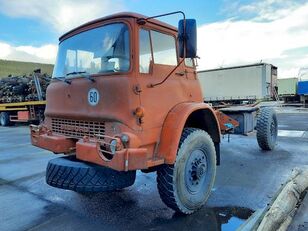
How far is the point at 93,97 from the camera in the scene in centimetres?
387

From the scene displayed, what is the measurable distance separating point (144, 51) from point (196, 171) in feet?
5.74

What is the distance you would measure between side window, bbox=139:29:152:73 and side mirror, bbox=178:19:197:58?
452 millimetres

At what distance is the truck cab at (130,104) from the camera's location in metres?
3.56

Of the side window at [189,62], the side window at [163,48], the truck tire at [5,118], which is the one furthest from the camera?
the truck tire at [5,118]

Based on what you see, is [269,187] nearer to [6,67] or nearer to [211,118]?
[211,118]

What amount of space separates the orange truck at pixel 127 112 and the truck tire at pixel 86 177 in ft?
0.04

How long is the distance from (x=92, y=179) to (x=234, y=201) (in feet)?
7.30

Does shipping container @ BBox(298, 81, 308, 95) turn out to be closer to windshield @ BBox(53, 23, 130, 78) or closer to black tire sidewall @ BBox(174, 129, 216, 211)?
black tire sidewall @ BBox(174, 129, 216, 211)

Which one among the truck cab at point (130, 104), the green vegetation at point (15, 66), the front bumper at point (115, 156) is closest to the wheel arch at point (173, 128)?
the truck cab at point (130, 104)

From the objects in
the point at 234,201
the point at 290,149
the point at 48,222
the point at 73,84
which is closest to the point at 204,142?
the point at 234,201

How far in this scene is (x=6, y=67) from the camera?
143ft

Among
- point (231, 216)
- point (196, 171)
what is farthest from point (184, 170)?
point (231, 216)

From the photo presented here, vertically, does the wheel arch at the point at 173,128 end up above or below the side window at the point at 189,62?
below

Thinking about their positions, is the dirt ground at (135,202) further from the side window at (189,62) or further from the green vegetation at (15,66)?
the green vegetation at (15,66)
